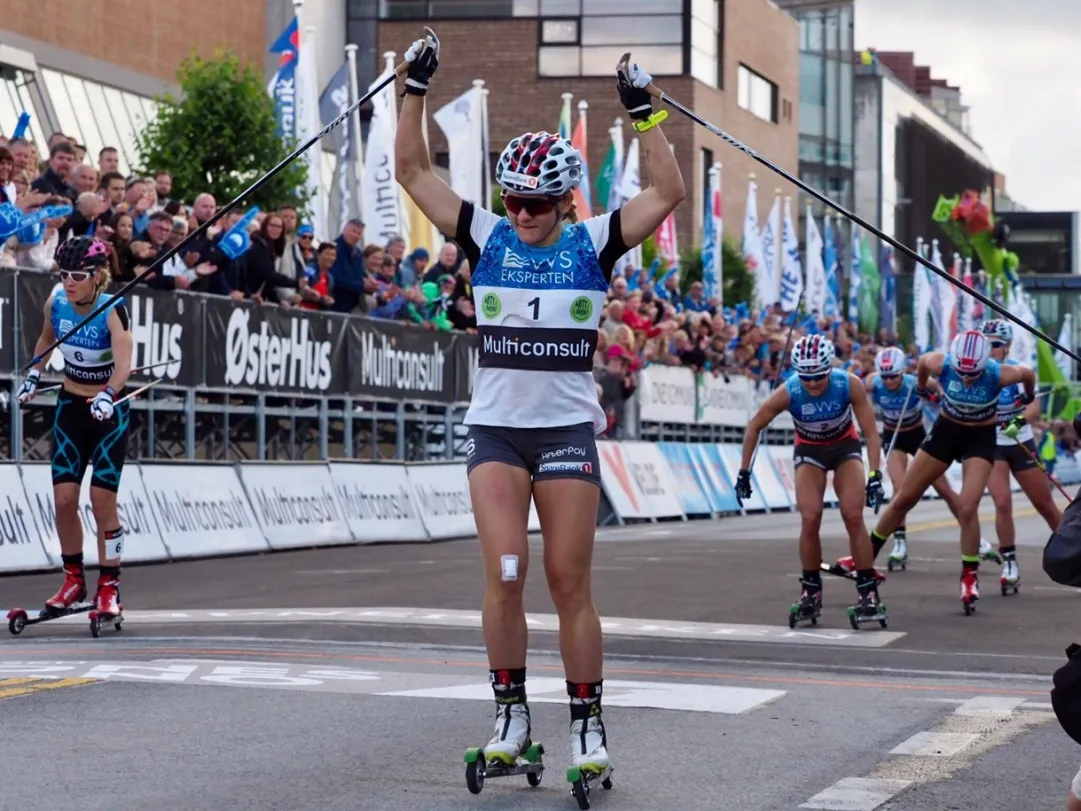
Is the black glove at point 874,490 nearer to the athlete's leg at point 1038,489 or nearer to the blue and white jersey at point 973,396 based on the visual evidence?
the blue and white jersey at point 973,396

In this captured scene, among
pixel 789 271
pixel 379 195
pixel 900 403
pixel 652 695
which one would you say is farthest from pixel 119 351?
pixel 789 271

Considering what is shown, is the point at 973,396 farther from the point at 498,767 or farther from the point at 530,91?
the point at 530,91

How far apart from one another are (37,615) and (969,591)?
647 centimetres

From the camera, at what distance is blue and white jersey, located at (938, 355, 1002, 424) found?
615 inches

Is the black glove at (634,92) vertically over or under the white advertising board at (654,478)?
over

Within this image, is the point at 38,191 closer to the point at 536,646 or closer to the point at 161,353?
the point at 161,353

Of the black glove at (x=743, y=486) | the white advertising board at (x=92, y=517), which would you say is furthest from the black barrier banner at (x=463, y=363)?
the black glove at (x=743, y=486)

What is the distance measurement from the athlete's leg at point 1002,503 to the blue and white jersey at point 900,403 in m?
2.14

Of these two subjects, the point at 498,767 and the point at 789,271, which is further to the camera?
the point at 789,271

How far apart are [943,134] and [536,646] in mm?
112533

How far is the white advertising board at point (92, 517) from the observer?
58.0 ft

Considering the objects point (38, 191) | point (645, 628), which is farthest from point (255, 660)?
point (38, 191)

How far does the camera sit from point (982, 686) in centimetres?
1045

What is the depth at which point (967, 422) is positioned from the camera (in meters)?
15.6
